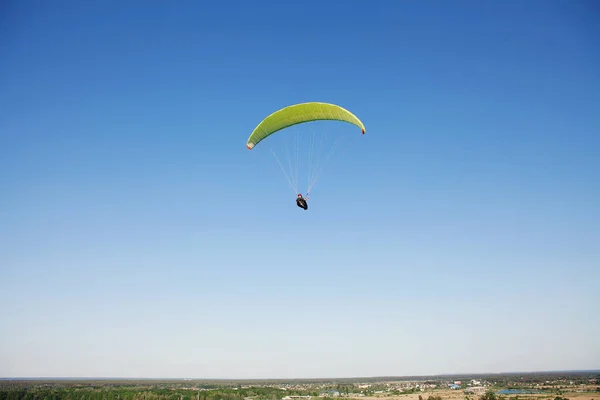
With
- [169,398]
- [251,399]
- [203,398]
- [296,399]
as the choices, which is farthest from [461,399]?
[169,398]

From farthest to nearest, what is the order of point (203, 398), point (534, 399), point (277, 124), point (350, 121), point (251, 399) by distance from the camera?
point (251, 399) < point (203, 398) < point (534, 399) < point (277, 124) < point (350, 121)

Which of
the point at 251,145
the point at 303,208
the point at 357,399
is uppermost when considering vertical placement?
the point at 251,145

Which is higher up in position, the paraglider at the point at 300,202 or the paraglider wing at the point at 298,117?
the paraglider wing at the point at 298,117

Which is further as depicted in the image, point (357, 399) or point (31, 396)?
point (357, 399)

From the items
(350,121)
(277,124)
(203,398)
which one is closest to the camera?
(350,121)

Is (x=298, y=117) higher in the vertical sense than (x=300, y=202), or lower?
higher

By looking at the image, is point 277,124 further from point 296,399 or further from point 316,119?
point 296,399

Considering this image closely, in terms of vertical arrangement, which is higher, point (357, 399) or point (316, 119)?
point (316, 119)

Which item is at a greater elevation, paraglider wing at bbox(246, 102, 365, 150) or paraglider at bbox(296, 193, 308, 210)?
paraglider wing at bbox(246, 102, 365, 150)
